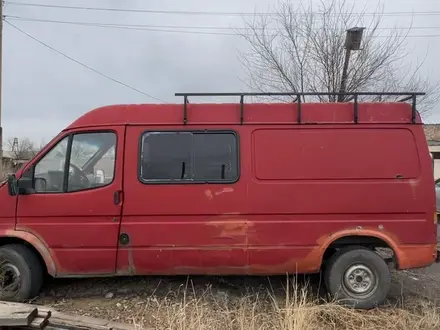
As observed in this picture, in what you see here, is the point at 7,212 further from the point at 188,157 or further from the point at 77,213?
the point at 188,157

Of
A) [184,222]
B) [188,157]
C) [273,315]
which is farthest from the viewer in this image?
[188,157]

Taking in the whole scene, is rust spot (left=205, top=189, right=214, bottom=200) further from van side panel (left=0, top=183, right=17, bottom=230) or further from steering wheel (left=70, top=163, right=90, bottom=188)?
van side panel (left=0, top=183, right=17, bottom=230)

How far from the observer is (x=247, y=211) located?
539 centimetres

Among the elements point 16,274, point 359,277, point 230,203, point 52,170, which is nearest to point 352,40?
point 359,277

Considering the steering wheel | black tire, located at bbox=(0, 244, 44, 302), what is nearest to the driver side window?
the steering wheel

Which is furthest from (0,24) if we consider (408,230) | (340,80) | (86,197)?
(408,230)

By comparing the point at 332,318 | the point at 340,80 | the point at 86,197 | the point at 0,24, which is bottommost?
the point at 332,318

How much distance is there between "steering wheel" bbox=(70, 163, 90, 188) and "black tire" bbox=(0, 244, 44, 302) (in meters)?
1.02

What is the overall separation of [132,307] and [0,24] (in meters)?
12.4

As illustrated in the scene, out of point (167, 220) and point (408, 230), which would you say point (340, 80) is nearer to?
point (408, 230)

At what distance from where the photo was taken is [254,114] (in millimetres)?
5590

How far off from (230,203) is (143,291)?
162 cm

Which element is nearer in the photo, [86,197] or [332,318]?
[332,318]

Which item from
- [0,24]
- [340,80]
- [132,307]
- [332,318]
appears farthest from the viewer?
[0,24]
